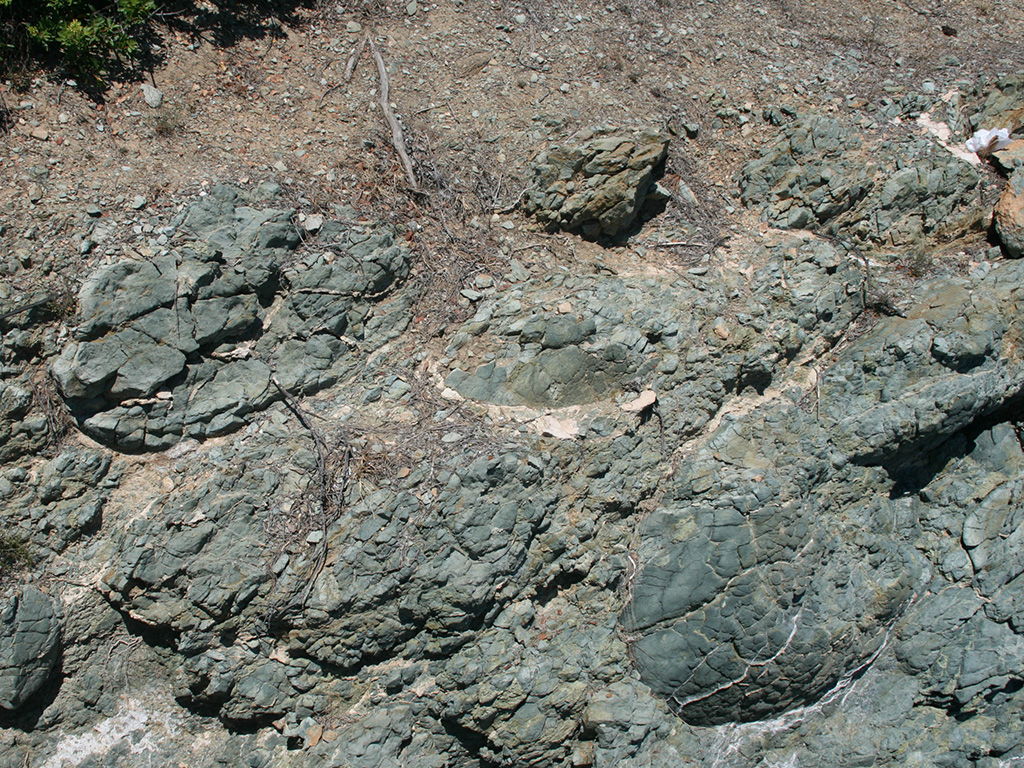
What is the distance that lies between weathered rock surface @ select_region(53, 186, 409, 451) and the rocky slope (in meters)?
0.02

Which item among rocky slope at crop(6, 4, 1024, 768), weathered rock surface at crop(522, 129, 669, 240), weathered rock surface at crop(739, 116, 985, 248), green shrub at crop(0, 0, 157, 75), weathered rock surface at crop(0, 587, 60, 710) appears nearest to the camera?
weathered rock surface at crop(0, 587, 60, 710)

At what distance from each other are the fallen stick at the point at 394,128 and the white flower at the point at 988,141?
5.84m

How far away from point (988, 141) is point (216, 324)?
310 inches

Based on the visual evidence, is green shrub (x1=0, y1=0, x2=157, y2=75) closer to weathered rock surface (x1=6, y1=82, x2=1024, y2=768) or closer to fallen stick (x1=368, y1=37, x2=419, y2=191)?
weathered rock surface (x1=6, y1=82, x2=1024, y2=768)

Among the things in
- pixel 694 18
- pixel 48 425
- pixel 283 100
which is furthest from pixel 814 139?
pixel 48 425

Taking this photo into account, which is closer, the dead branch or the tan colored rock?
the dead branch

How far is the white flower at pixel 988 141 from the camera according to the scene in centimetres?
705

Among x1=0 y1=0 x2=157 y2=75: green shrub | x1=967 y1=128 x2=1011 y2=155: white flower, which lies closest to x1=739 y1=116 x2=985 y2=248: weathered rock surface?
x1=967 y1=128 x2=1011 y2=155: white flower

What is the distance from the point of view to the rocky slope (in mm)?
5152

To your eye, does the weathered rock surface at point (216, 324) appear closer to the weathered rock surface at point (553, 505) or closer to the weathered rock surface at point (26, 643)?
the weathered rock surface at point (553, 505)

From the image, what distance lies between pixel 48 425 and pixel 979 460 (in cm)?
808

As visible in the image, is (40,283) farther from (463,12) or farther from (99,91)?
(463,12)

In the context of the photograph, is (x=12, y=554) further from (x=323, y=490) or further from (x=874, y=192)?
(x=874, y=192)

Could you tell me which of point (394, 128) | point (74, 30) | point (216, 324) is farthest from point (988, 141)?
point (74, 30)
